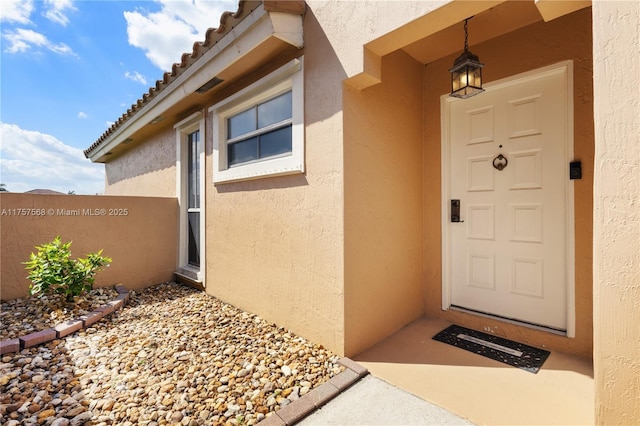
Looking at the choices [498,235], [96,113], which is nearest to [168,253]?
[498,235]

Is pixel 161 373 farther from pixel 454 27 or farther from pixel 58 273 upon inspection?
pixel 454 27

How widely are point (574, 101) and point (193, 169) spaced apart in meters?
6.33

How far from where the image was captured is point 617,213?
60.9 inches

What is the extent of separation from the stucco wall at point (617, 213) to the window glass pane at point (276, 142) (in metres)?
2.91

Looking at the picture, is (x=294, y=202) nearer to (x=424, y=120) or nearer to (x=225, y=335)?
(x=225, y=335)

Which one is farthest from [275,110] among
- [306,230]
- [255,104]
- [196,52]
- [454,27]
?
[454,27]

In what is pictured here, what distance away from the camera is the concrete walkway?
2023 millimetres

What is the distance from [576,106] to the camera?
2846 millimetres

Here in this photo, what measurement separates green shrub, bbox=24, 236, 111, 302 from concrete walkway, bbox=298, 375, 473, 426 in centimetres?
414

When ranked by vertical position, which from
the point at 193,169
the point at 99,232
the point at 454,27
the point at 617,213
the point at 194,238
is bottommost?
the point at 194,238

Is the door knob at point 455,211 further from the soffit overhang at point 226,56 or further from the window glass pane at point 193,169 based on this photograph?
the window glass pane at point 193,169

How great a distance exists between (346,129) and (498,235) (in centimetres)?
236

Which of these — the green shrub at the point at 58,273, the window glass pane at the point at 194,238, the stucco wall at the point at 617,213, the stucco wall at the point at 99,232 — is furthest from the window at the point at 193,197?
the stucco wall at the point at 617,213

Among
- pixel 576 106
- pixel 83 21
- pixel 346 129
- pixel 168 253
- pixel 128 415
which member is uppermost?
pixel 83 21
